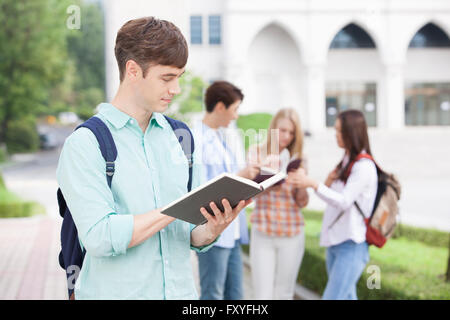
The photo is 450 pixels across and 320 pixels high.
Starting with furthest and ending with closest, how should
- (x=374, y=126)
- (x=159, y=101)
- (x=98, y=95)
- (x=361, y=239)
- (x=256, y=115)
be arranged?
(x=98, y=95), (x=374, y=126), (x=256, y=115), (x=361, y=239), (x=159, y=101)

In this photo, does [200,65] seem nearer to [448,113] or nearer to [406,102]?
[406,102]

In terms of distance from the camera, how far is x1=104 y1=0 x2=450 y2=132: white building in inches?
1297

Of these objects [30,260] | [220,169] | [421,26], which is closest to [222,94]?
[220,169]

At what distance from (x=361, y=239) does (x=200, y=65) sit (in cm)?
2951

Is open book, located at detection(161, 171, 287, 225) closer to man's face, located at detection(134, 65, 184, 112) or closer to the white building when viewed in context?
man's face, located at detection(134, 65, 184, 112)

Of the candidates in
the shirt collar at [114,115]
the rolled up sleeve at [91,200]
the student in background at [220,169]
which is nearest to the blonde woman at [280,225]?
the student in background at [220,169]

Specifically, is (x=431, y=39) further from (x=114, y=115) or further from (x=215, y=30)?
(x=114, y=115)

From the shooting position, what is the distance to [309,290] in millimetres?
6617

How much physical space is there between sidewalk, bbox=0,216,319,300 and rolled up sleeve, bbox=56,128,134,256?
4.68 metres

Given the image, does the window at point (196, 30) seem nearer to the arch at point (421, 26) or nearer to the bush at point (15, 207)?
the arch at point (421, 26)

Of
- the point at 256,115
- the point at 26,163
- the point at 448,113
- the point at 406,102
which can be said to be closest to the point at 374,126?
the point at 406,102

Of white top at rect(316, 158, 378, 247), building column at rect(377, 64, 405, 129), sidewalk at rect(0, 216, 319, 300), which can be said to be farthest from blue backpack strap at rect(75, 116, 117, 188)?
building column at rect(377, 64, 405, 129)

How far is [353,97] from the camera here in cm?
3597

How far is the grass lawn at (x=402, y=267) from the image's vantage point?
5582 millimetres
